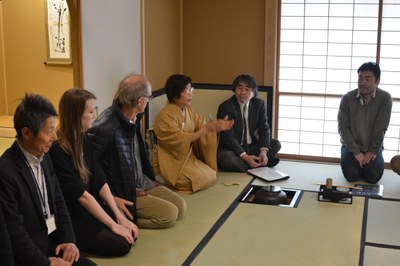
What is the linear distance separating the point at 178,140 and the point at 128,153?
1022 mm

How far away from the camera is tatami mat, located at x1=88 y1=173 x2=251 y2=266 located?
10.5ft

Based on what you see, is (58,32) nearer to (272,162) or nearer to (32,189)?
(272,162)

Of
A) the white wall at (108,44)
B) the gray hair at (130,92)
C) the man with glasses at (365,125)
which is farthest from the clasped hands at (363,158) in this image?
the gray hair at (130,92)

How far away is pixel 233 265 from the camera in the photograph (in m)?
3.17

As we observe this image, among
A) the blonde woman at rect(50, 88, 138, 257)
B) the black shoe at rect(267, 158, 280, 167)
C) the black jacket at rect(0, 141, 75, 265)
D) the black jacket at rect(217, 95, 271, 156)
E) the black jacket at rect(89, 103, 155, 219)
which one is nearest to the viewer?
the black jacket at rect(0, 141, 75, 265)

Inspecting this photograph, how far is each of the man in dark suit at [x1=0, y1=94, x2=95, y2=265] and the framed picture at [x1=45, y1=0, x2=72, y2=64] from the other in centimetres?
246

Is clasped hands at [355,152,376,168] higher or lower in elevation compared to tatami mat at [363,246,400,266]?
higher

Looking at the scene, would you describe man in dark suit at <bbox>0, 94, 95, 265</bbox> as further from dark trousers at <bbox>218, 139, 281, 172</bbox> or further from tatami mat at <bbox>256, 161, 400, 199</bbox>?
dark trousers at <bbox>218, 139, 281, 172</bbox>

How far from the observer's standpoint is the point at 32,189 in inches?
100

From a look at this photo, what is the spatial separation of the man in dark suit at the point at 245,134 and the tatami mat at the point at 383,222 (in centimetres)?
124

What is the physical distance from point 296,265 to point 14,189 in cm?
161

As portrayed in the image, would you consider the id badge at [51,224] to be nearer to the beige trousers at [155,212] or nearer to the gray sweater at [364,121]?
the beige trousers at [155,212]

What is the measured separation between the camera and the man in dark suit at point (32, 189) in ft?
7.98

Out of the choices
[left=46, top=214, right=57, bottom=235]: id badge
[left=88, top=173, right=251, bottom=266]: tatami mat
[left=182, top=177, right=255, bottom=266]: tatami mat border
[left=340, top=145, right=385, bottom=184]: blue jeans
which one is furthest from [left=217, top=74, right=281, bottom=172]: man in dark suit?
[left=46, top=214, right=57, bottom=235]: id badge
